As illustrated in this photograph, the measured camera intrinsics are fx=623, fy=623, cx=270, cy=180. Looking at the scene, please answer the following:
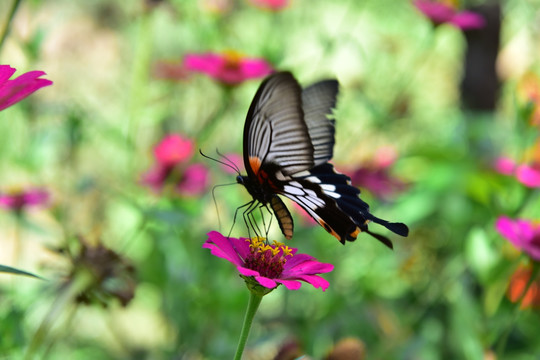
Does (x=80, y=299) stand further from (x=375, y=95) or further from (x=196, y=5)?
(x=375, y=95)

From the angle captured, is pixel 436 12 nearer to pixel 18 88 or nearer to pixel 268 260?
pixel 268 260

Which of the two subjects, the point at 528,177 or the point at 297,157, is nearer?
the point at 297,157

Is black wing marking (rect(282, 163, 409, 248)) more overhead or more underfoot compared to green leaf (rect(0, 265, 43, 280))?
more overhead

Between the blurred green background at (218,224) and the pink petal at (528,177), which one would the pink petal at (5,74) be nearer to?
the blurred green background at (218,224)

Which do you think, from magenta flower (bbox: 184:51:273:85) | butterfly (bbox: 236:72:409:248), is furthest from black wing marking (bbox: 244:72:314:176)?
magenta flower (bbox: 184:51:273:85)

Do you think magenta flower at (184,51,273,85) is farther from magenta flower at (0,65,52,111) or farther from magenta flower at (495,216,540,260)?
magenta flower at (0,65,52,111)

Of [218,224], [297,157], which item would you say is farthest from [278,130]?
[218,224]
